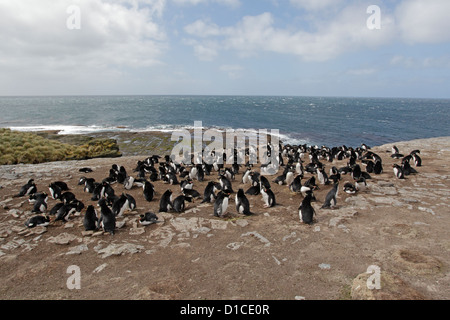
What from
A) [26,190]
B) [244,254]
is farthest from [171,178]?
[244,254]

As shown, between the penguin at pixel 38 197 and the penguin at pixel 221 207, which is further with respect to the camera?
the penguin at pixel 38 197

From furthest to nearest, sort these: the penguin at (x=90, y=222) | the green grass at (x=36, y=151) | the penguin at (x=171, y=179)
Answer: the green grass at (x=36, y=151) < the penguin at (x=171, y=179) < the penguin at (x=90, y=222)

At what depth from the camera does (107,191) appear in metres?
12.5

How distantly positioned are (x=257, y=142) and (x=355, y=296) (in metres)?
37.5

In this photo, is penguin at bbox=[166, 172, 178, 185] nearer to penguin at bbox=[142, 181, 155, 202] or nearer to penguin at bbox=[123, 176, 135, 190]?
penguin at bbox=[123, 176, 135, 190]

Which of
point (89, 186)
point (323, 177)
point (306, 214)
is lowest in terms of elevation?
point (306, 214)

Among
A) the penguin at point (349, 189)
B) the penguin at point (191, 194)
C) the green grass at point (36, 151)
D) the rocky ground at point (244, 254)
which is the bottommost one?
the rocky ground at point (244, 254)

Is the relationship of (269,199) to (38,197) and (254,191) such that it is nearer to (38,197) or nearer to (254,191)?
(254,191)

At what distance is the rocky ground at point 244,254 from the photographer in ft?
19.4

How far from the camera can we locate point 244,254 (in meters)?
7.45

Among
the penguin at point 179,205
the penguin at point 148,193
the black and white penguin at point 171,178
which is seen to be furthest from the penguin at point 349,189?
the penguin at point 148,193

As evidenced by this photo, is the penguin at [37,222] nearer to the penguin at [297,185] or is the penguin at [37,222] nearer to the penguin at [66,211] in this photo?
the penguin at [66,211]
